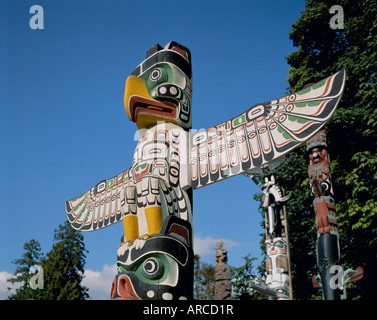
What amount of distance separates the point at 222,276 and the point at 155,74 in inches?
143

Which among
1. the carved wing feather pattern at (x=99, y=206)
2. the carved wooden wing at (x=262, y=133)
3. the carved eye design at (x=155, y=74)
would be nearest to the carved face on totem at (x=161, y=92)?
the carved eye design at (x=155, y=74)

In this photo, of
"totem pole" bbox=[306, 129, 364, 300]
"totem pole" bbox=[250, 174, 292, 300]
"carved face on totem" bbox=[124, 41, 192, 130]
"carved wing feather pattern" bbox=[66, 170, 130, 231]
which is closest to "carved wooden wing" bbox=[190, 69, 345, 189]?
"carved face on totem" bbox=[124, 41, 192, 130]

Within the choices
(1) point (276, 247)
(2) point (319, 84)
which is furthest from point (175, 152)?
(1) point (276, 247)

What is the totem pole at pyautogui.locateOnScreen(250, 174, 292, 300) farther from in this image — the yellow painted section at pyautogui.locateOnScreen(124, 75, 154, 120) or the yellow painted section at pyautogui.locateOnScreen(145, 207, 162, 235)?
the yellow painted section at pyautogui.locateOnScreen(124, 75, 154, 120)

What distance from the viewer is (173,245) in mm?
4863

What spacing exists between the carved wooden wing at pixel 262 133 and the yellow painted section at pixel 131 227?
1026mm

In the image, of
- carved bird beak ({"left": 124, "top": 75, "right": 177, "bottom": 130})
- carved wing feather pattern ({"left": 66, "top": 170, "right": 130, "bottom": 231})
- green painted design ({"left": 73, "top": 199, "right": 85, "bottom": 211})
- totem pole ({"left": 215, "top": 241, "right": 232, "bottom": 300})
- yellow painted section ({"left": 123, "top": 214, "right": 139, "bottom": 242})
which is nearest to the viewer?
yellow painted section ({"left": 123, "top": 214, "right": 139, "bottom": 242})

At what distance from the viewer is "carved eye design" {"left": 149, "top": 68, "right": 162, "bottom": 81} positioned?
6409 mm

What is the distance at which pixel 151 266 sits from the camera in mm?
4688

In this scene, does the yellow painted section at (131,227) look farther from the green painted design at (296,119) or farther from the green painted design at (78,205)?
the green painted design at (78,205)

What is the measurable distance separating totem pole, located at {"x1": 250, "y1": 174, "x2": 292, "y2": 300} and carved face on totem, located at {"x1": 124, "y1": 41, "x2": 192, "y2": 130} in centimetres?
357

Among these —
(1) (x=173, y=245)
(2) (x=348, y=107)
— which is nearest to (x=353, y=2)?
(2) (x=348, y=107)

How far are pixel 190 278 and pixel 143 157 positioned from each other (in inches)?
79.1
